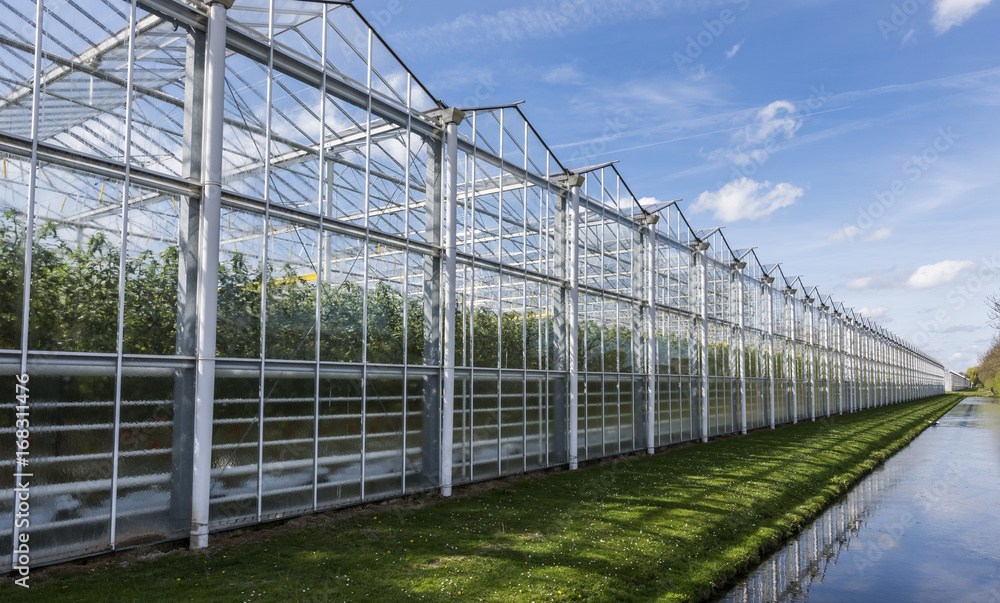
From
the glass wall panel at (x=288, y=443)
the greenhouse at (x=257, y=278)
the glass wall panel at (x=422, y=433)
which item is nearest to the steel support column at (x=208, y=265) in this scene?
the greenhouse at (x=257, y=278)

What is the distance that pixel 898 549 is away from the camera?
44.5 feet

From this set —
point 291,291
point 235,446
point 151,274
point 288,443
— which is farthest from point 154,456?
point 291,291

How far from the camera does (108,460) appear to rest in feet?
33.5

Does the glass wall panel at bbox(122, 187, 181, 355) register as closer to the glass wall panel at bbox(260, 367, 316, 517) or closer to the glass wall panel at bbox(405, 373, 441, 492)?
the glass wall panel at bbox(260, 367, 316, 517)

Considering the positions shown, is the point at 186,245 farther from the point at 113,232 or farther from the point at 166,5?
the point at 166,5

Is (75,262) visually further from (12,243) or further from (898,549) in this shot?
(898,549)

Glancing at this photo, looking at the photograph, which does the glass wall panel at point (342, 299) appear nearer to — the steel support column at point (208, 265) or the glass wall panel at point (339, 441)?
the glass wall panel at point (339, 441)

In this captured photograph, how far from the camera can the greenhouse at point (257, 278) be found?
984cm

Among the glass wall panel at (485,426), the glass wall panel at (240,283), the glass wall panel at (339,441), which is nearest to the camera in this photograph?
the glass wall panel at (240,283)

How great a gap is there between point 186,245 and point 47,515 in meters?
4.64

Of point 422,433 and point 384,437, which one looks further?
A: point 422,433

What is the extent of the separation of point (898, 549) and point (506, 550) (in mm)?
8225

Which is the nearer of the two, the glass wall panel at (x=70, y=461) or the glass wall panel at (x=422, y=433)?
the glass wall panel at (x=70, y=461)

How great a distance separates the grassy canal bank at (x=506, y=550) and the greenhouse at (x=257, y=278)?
3.08 feet
